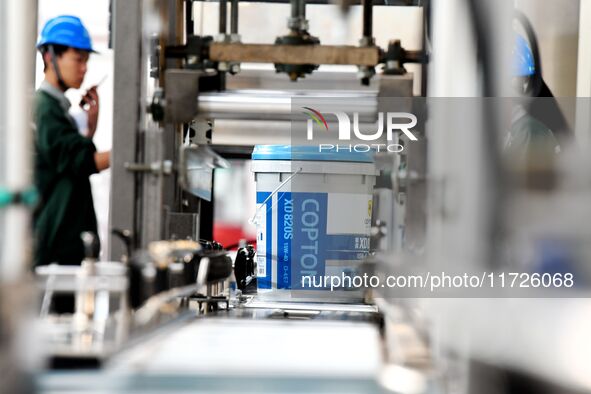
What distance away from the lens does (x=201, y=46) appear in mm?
2510

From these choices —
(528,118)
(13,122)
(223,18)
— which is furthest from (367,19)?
(13,122)

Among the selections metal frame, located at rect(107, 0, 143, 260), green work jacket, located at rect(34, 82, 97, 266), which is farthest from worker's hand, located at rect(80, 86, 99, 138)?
metal frame, located at rect(107, 0, 143, 260)

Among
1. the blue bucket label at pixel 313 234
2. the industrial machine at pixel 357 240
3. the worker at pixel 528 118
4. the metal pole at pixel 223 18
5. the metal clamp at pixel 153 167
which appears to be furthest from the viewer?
the blue bucket label at pixel 313 234

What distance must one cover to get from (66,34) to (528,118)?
4.77 feet

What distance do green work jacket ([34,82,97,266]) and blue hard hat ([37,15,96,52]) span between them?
213mm

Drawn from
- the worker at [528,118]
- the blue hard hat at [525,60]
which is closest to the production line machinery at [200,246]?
the worker at [528,118]

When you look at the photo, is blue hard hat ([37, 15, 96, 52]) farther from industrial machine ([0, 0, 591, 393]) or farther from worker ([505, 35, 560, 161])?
worker ([505, 35, 560, 161])

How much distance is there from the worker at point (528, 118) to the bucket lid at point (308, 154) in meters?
0.51

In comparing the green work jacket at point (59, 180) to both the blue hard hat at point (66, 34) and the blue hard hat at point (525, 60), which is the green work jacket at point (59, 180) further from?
the blue hard hat at point (525, 60)

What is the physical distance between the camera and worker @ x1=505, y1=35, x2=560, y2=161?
2480 mm

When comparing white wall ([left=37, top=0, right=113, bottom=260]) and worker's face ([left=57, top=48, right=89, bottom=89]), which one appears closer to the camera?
worker's face ([left=57, top=48, right=89, bottom=89])

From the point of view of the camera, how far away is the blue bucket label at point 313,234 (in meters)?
2.92

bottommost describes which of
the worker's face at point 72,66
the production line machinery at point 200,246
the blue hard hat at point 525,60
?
the production line machinery at point 200,246

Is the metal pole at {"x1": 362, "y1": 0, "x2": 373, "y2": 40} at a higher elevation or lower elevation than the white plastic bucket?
→ higher
